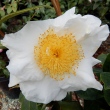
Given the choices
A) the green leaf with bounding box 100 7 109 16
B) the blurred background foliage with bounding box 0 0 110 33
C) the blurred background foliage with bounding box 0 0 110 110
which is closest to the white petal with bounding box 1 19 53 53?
the blurred background foliage with bounding box 0 0 110 110

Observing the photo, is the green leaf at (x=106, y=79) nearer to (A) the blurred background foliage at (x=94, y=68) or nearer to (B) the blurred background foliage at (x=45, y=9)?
(A) the blurred background foliage at (x=94, y=68)

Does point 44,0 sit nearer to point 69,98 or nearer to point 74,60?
point 69,98

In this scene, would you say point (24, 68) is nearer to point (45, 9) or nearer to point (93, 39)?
point (93, 39)

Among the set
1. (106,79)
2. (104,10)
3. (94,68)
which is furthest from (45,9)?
(106,79)

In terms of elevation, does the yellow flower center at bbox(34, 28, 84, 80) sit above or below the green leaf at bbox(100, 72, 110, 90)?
above

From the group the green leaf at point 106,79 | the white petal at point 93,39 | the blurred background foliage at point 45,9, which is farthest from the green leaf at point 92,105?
the blurred background foliage at point 45,9

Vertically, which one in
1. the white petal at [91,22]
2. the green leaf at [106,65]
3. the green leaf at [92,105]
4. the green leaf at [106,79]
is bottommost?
the green leaf at [92,105]

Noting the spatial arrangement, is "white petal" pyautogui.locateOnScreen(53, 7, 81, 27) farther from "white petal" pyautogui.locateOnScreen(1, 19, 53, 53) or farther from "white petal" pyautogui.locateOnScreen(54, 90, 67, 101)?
"white petal" pyautogui.locateOnScreen(54, 90, 67, 101)
